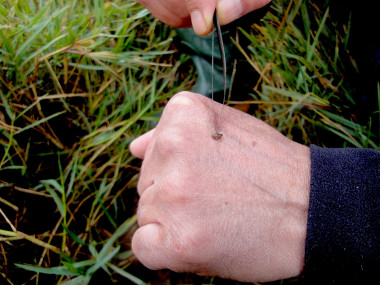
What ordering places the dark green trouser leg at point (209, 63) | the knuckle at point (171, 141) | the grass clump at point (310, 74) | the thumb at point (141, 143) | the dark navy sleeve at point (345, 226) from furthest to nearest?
the dark green trouser leg at point (209, 63)
the grass clump at point (310, 74)
the thumb at point (141, 143)
the knuckle at point (171, 141)
the dark navy sleeve at point (345, 226)

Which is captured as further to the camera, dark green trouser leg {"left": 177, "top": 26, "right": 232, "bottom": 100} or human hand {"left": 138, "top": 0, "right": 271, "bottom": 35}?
dark green trouser leg {"left": 177, "top": 26, "right": 232, "bottom": 100}

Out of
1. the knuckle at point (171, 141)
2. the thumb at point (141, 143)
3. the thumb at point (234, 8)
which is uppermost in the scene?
the thumb at point (234, 8)

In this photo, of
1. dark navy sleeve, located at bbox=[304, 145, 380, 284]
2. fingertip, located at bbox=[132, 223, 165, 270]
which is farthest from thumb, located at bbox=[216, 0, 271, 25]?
fingertip, located at bbox=[132, 223, 165, 270]

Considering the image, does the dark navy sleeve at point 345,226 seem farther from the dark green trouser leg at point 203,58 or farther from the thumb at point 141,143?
the dark green trouser leg at point 203,58

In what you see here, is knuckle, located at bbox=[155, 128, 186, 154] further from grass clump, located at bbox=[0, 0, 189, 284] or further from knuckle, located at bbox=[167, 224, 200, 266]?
grass clump, located at bbox=[0, 0, 189, 284]

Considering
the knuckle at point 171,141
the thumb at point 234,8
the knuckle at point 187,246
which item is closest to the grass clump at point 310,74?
the thumb at point 234,8

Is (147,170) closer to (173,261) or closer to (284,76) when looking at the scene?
(173,261)
